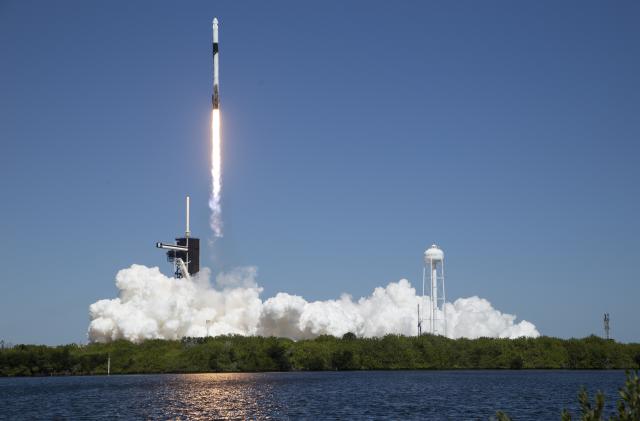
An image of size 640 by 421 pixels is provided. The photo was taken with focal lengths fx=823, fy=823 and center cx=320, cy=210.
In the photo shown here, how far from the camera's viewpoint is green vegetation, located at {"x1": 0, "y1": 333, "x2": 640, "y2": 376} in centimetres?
16938

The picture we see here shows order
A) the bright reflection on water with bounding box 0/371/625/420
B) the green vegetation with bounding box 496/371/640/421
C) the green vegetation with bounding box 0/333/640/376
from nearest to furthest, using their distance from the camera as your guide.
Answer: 1. the green vegetation with bounding box 496/371/640/421
2. the bright reflection on water with bounding box 0/371/625/420
3. the green vegetation with bounding box 0/333/640/376

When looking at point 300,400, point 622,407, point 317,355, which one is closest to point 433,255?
point 317,355

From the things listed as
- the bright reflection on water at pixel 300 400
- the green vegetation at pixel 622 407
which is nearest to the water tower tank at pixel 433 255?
the bright reflection on water at pixel 300 400

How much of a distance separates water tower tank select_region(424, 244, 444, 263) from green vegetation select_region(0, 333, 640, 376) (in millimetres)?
17792

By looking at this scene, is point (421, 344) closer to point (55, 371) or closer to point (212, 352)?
point (212, 352)

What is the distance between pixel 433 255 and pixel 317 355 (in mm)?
32825

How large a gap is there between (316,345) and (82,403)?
89472 mm

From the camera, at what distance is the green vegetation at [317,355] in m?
169

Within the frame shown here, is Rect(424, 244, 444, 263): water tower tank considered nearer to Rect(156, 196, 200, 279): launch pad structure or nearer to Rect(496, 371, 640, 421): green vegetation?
Rect(156, 196, 200, 279): launch pad structure

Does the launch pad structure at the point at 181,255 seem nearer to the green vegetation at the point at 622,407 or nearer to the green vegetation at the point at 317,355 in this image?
the green vegetation at the point at 317,355

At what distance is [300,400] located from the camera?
8988 centimetres

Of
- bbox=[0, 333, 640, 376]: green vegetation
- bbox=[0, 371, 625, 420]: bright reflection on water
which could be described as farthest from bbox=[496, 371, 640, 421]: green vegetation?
bbox=[0, 333, 640, 376]: green vegetation

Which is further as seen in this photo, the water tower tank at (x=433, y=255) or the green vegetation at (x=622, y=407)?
the water tower tank at (x=433, y=255)

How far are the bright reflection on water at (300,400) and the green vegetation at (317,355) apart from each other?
1615 inches
